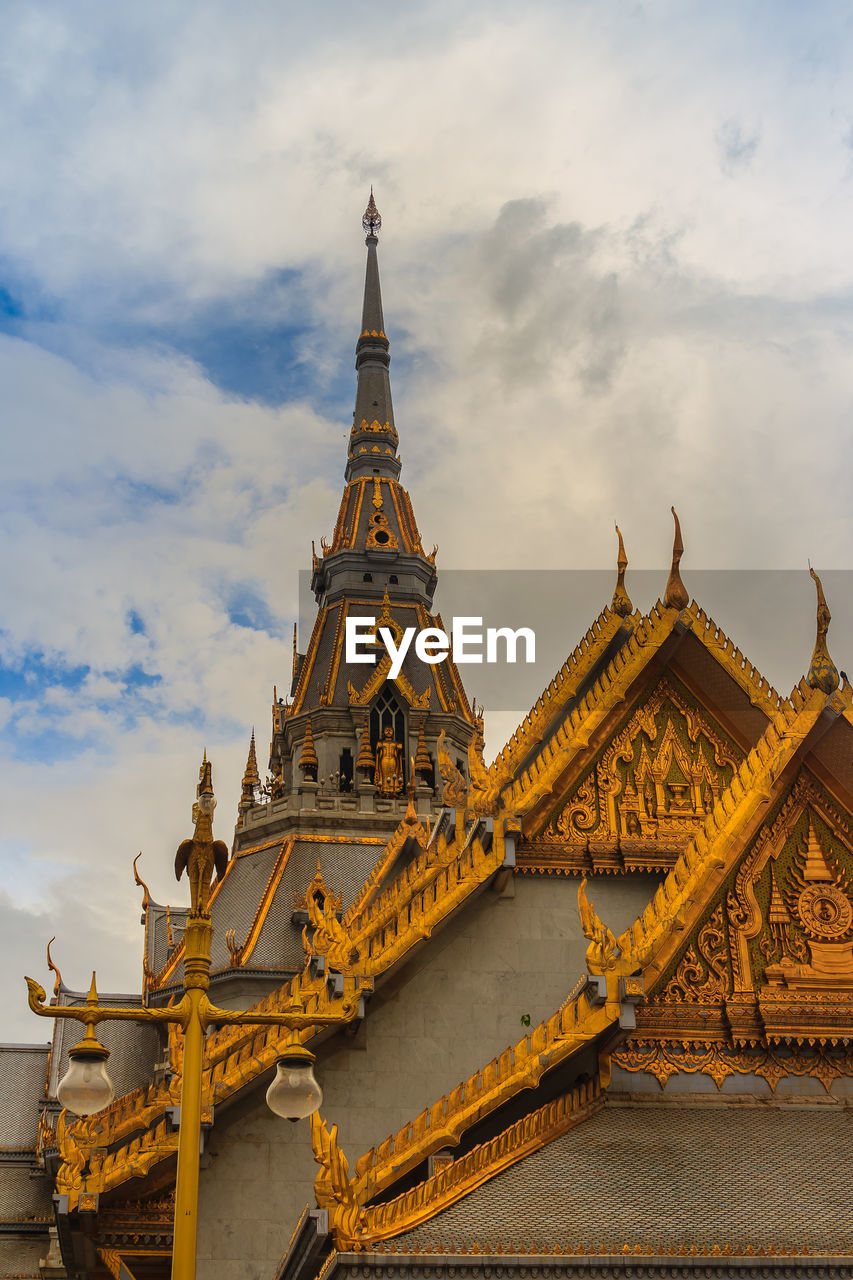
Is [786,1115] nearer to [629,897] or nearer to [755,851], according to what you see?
[755,851]

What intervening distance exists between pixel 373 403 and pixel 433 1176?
58.1 metres

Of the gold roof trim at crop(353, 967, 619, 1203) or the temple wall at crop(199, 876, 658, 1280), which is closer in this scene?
the gold roof trim at crop(353, 967, 619, 1203)

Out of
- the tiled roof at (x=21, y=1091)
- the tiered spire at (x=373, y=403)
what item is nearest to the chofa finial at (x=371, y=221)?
the tiered spire at (x=373, y=403)

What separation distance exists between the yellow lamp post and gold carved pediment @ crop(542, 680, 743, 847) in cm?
707

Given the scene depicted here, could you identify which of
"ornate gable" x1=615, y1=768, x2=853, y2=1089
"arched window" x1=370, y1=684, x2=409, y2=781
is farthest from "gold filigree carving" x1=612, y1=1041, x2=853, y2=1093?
"arched window" x1=370, y1=684, x2=409, y2=781

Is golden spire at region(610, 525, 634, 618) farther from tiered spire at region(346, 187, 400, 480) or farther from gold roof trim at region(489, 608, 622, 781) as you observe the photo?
tiered spire at region(346, 187, 400, 480)

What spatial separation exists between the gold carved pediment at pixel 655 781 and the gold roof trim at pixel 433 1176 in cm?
491

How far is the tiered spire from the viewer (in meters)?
66.1

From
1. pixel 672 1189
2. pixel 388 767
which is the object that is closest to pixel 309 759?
pixel 388 767

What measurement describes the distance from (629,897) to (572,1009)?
15.9ft

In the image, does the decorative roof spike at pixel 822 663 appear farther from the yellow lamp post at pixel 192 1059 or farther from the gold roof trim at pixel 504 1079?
the yellow lamp post at pixel 192 1059

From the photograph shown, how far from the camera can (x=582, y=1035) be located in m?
13.9

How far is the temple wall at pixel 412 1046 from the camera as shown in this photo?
17.3 m

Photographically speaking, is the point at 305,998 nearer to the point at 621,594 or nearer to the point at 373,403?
the point at 621,594
